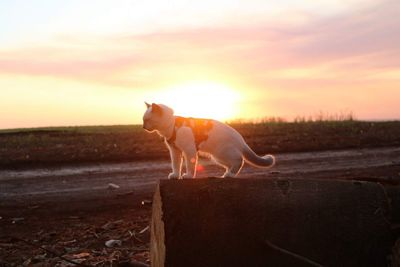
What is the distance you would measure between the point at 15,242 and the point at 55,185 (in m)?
4.57

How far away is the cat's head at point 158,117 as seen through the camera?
706 cm

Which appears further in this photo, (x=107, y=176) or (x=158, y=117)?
(x=107, y=176)

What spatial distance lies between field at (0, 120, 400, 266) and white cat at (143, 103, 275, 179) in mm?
1290

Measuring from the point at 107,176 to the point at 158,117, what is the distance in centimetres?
673

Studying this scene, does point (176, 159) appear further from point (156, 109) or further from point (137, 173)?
point (137, 173)

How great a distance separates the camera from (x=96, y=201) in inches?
417

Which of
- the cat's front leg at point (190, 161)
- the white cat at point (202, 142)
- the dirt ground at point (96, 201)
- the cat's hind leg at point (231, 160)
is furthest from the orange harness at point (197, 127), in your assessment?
the dirt ground at point (96, 201)

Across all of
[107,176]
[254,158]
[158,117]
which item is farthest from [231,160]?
[107,176]

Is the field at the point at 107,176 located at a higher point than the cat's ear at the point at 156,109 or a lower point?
lower

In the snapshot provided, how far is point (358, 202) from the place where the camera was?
4344mm

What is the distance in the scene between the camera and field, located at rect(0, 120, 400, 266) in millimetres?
7415

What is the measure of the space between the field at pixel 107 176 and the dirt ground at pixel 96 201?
2cm

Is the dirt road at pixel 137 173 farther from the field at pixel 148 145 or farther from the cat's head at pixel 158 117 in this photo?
the cat's head at pixel 158 117

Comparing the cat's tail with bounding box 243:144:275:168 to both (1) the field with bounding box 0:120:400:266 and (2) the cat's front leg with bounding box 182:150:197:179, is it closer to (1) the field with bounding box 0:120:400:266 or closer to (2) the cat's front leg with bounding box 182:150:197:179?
(2) the cat's front leg with bounding box 182:150:197:179
